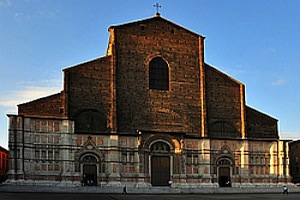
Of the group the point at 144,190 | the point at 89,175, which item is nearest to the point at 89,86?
the point at 89,175

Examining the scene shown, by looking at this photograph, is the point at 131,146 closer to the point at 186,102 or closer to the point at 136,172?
the point at 136,172

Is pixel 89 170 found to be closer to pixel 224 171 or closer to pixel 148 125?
pixel 148 125

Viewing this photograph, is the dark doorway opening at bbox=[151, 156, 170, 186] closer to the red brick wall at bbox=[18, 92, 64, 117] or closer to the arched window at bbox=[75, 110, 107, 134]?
the arched window at bbox=[75, 110, 107, 134]

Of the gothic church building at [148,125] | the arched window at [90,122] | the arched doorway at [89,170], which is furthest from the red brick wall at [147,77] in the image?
the arched doorway at [89,170]

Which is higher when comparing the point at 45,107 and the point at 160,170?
the point at 45,107

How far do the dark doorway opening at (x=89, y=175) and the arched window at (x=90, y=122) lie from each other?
109 inches

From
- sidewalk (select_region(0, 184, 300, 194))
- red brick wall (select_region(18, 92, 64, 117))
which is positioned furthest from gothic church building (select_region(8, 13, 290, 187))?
sidewalk (select_region(0, 184, 300, 194))

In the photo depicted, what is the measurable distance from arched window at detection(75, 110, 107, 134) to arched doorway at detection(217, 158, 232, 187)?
10.6 meters

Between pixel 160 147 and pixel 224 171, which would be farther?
pixel 224 171

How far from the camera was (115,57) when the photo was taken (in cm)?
4009

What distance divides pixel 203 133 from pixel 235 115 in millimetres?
3669

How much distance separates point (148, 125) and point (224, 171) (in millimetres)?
7880

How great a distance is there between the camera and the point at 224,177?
137 feet

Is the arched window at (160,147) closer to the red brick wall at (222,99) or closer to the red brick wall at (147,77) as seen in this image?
the red brick wall at (147,77)
